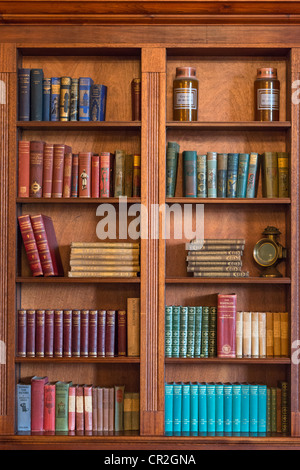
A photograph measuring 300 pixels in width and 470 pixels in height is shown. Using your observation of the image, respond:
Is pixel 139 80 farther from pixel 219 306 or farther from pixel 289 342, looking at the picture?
pixel 289 342

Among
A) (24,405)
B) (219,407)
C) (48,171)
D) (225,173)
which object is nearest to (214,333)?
(219,407)

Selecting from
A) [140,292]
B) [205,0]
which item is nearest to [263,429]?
[140,292]

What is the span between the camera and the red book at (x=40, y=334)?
3.30 meters

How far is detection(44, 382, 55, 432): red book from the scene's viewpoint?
3.30m

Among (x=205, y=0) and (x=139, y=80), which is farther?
(x=139, y=80)

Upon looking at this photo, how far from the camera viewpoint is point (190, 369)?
3.50 meters

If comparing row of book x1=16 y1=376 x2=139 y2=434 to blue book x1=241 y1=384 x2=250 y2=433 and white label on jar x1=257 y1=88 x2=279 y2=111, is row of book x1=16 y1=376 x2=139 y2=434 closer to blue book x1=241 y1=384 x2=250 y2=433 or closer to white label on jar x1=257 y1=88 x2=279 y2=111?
blue book x1=241 y1=384 x2=250 y2=433

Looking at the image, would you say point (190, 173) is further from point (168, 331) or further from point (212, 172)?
point (168, 331)

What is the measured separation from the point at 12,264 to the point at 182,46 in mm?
1526

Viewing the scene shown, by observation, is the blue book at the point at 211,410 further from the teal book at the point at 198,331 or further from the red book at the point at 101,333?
the red book at the point at 101,333

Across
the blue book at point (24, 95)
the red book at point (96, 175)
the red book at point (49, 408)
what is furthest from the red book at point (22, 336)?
the blue book at point (24, 95)

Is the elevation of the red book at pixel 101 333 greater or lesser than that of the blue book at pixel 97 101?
lesser

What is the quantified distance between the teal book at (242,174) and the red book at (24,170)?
118 centimetres

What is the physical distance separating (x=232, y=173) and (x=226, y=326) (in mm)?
850
